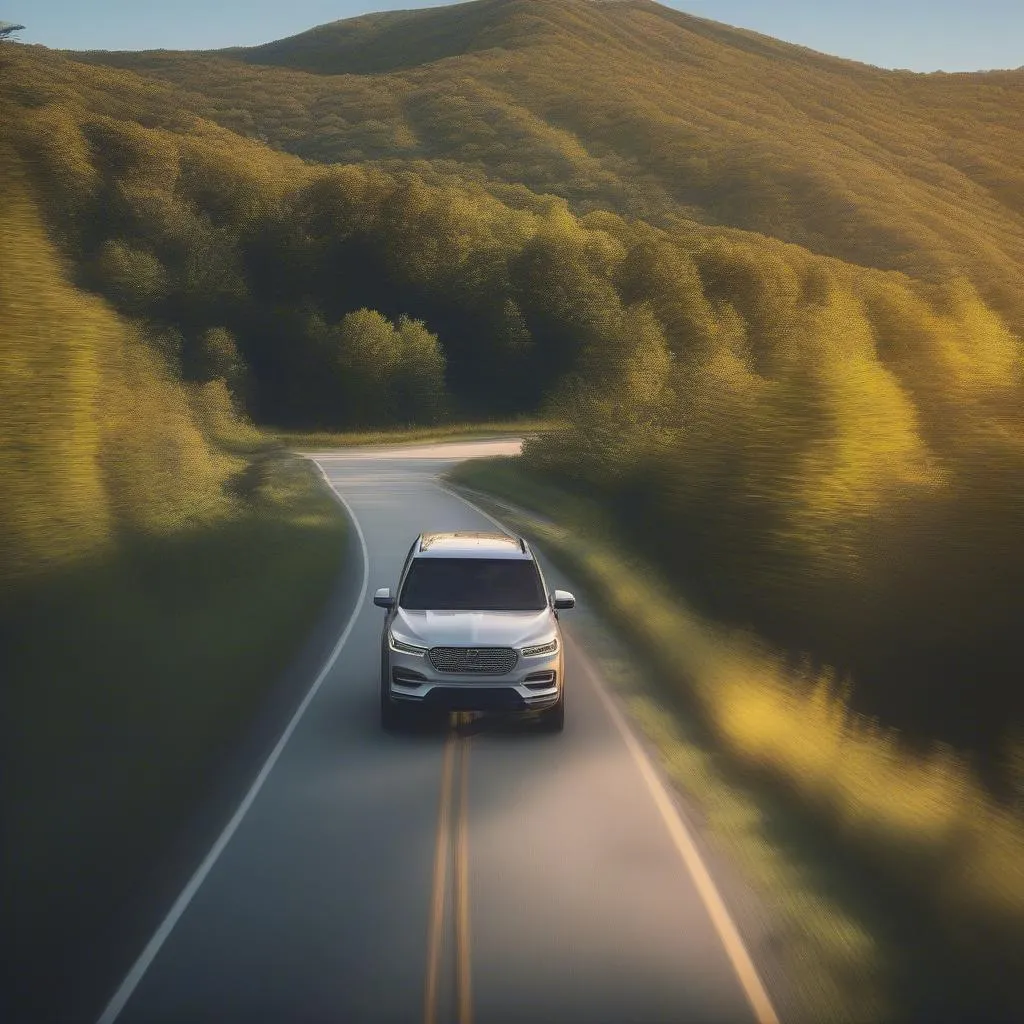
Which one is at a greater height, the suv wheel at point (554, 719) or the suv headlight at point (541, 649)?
the suv headlight at point (541, 649)

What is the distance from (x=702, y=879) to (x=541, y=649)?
450 centimetres

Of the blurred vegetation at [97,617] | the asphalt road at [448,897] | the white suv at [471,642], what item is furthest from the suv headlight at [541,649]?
the blurred vegetation at [97,617]

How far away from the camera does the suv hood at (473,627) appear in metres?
13.9

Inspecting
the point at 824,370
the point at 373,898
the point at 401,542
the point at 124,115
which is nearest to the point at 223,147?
the point at 124,115

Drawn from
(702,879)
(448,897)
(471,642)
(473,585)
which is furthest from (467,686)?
(448,897)

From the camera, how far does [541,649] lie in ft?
46.1

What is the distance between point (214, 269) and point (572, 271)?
25.1m

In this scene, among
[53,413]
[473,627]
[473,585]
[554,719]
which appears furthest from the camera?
[53,413]

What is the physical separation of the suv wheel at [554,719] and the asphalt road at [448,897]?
5.7 inches

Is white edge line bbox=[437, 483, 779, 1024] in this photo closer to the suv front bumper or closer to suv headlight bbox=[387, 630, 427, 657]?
the suv front bumper

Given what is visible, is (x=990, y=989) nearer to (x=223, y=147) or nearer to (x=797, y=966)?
(x=797, y=966)

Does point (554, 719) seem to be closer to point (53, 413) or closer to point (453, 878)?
point (453, 878)

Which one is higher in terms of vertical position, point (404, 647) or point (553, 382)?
point (404, 647)

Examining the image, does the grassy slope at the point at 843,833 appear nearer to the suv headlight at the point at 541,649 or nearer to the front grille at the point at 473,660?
the suv headlight at the point at 541,649
